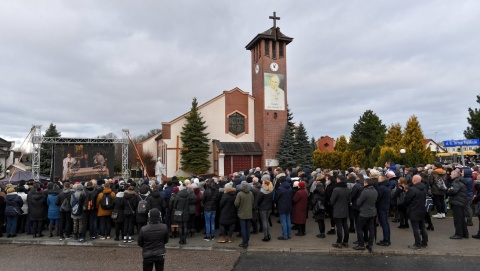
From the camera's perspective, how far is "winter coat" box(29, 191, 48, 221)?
31.6ft

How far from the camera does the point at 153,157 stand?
1770 inches

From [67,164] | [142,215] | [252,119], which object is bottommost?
[142,215]

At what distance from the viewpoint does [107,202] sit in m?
9.09

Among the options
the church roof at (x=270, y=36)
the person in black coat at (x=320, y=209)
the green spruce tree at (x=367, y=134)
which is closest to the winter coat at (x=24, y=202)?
the person in black coat at (x=320, y=209)

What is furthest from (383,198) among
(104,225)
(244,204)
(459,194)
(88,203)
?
(88,203)

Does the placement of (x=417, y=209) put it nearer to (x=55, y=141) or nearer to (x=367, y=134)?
(x=55, y=141)

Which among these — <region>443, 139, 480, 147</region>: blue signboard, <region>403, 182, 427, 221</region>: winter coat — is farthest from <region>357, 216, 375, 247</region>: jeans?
<region>443, 139, 480, 147</region>: blue signboard

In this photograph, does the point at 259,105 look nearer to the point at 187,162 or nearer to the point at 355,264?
the point at 187,162

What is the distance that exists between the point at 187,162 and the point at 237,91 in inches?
371

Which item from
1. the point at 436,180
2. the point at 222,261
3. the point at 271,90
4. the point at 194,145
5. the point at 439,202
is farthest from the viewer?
the point at 271,90

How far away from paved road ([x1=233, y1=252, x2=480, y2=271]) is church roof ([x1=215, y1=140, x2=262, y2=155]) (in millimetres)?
24292

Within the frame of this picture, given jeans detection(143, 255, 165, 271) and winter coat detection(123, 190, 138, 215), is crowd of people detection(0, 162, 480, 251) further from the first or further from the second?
jeans detection(143, 255, 165, 271)

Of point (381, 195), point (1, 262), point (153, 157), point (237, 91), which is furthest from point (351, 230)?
point (153, 157)

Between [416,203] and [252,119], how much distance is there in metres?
27.4
